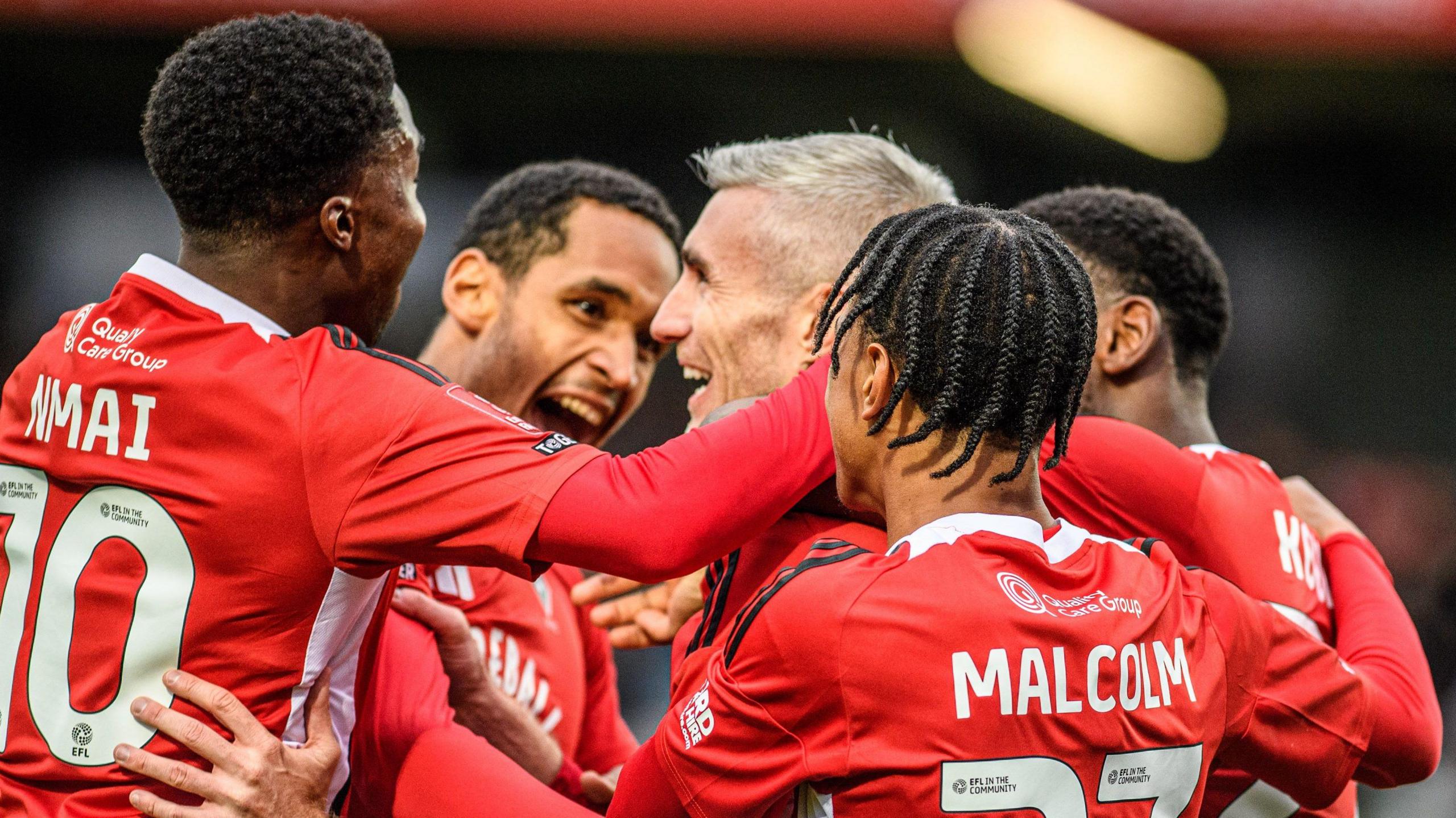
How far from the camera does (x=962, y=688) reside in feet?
6.02

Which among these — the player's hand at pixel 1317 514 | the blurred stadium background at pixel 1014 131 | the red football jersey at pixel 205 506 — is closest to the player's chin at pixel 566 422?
the red football jersey at pixel 205 506

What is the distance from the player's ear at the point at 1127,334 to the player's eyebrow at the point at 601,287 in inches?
55.2

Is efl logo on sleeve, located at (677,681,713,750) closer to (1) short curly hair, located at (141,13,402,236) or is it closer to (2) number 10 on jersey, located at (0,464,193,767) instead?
(2) number 10 on jersey, located at (0,464,193,767)

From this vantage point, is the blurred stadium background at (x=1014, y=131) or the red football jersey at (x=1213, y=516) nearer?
the red football jersey at (x=1213, y=516)

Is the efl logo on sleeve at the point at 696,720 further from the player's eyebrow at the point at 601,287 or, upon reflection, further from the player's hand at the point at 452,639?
the player's eyebrow at the point at 601,287

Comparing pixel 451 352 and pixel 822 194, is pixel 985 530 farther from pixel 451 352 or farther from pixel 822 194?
pixel 451 352

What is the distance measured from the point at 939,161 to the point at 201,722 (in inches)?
420

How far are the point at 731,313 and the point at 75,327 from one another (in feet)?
4.14

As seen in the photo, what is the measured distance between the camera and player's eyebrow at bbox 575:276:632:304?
3.80 metres

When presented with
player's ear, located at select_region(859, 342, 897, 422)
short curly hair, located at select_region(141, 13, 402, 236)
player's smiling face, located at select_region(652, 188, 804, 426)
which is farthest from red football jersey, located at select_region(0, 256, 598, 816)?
player's smiling face, located at select_region(652, 188, 804, 426)

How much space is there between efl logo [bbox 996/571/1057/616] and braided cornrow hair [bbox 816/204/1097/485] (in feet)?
0.55

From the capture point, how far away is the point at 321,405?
2.15 m

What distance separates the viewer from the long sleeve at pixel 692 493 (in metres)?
2.08

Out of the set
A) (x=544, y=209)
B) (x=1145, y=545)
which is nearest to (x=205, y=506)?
(x=1145, y=545)
